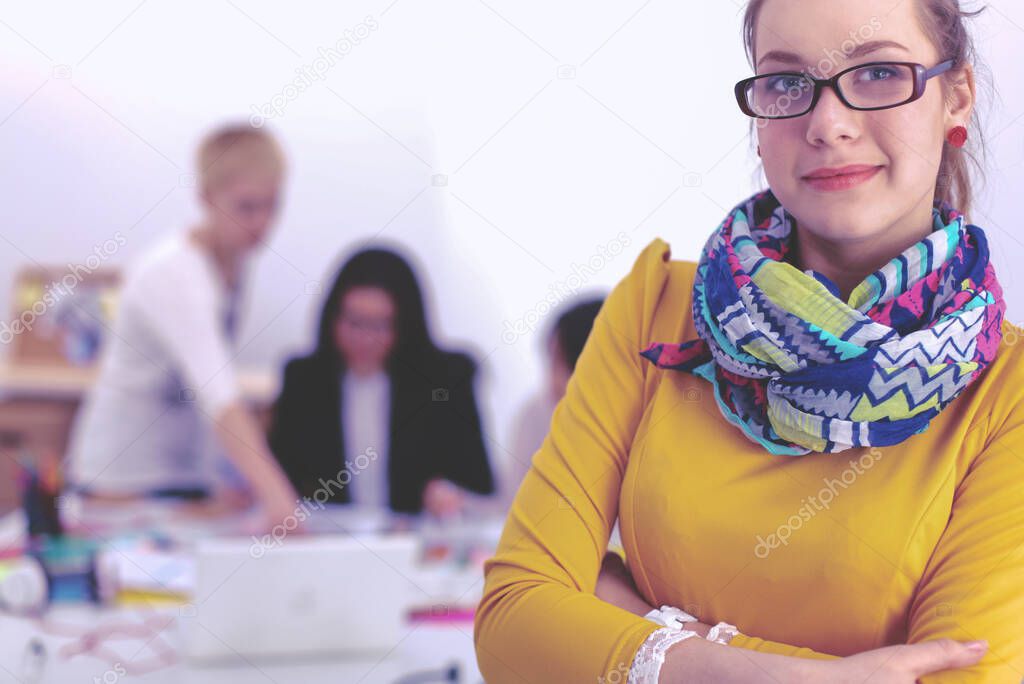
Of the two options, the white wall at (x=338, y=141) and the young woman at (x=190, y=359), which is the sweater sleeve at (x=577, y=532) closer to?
the young woman at (x=190, y=359)

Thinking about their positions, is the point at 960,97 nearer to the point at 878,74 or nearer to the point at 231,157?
the point at 878,74

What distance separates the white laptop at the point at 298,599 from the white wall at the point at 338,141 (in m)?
2.83

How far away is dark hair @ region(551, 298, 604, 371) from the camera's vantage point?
2.63 metres

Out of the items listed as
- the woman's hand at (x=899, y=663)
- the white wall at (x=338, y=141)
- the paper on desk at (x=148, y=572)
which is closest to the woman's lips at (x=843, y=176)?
the woman's hand at (x=899, y=663)

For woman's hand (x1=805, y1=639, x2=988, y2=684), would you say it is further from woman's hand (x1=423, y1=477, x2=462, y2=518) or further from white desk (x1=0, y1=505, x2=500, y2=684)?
woman's hand (x1=423, y1=477, x2=462, y2=518)

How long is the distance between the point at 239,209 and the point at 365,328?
1.70ft

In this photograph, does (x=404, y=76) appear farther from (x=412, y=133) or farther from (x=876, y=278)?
(x=876, y=278)

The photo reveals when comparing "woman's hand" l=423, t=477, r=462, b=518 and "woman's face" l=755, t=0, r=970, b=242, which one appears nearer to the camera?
"woman's face" l=755, t=0, r=970, b=242

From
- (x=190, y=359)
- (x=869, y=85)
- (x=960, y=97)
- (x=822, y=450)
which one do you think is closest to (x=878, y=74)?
(x=869, y=85)

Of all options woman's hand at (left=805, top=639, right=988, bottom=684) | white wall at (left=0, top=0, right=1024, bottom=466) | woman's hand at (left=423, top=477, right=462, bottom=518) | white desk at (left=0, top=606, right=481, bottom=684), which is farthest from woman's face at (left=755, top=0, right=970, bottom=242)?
white wall at (left=0, top=0, right=1024, bottom=466)

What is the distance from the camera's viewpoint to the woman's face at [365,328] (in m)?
2.94

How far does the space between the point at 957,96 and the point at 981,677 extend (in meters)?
0.55

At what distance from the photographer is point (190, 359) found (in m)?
2.51

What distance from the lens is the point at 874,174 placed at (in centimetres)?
90
